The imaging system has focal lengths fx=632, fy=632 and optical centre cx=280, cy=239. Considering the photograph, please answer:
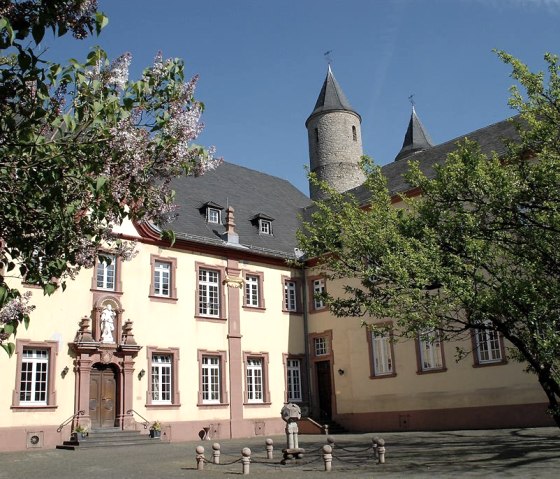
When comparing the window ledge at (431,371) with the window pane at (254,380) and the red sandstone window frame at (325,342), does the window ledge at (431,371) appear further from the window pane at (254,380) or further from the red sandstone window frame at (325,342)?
the window pane at (254,380)

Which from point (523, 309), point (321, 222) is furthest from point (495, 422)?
point (523, 309)

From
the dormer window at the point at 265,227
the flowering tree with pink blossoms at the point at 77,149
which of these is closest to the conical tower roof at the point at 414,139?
the dormer window at the point at 265,227

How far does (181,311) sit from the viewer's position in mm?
23641

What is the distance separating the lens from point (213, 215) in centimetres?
2645

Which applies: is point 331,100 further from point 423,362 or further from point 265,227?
point 423,362

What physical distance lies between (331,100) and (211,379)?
19.9m

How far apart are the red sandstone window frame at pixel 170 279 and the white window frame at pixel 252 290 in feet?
11.3

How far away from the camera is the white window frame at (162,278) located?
23.4m

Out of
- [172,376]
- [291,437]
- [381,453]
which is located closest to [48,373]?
[172,376]

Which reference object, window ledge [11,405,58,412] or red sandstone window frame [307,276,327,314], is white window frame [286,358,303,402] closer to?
red sandstone window frame [307,276,327,314]

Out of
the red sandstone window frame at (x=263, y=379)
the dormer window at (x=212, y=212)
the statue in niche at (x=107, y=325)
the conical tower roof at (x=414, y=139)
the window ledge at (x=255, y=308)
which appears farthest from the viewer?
the conical tower roof at (x=414, y=139)

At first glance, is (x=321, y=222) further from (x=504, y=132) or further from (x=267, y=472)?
(x=504, y=132)

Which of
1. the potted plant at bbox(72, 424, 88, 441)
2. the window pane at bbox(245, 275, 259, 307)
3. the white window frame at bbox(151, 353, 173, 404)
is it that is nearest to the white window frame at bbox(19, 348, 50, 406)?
the potted plant at bbox(72, 424, 88, 441)

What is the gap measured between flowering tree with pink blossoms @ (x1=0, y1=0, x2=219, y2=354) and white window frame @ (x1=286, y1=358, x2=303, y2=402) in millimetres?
20082
